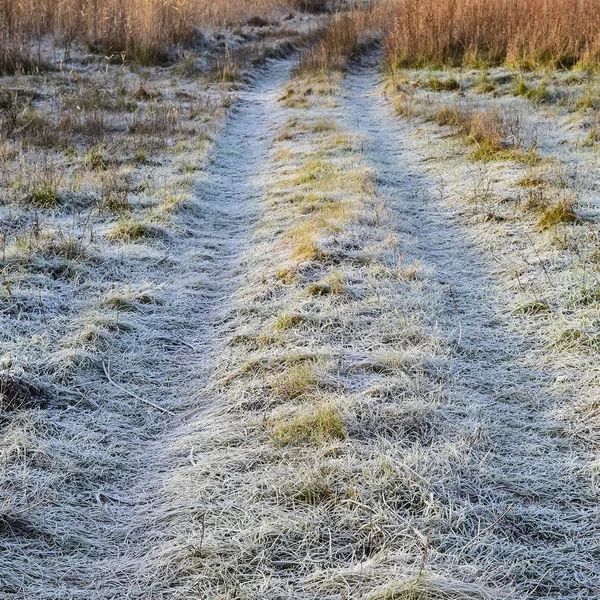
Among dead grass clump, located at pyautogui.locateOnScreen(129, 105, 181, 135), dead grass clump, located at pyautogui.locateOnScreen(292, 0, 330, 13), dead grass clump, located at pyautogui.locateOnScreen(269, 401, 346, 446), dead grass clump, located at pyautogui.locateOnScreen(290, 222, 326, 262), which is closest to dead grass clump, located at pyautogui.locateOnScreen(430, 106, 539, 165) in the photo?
dead grass clump, located at pyautogui.locateOnScreen(290, 222, 326, 262)

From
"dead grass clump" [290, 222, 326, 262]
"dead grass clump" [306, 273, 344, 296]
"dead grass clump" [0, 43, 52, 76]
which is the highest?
"dead grass clump" [0, 43, 52, 76]

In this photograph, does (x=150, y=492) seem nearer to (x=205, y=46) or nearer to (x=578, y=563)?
(x=578, y=563)

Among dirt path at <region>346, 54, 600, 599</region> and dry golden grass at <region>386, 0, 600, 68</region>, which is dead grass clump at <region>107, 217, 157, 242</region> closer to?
dirt path at <region>346, 54, 600, 599</region>

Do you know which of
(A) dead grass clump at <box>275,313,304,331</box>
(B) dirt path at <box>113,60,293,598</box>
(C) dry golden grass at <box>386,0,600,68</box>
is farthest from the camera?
(C) dry golden grass at <box>386,0,600,68</box>

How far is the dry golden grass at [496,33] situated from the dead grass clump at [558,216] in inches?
243

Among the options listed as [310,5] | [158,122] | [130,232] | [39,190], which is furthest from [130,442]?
[310,5]

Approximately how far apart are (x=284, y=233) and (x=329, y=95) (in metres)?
6.68

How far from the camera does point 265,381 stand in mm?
3455

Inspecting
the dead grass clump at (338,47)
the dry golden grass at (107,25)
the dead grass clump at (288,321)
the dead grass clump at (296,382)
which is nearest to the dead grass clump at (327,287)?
the dead grass clump at (288,321)

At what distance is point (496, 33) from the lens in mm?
12289

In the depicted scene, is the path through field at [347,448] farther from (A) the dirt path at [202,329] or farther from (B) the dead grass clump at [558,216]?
(B) the dead grass clump at [558,216]

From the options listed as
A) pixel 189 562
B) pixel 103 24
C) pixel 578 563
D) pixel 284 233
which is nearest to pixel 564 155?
pixel 284 233

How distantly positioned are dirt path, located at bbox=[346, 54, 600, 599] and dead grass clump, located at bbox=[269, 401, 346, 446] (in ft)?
1.73

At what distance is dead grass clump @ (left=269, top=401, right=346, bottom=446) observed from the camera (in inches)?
116
